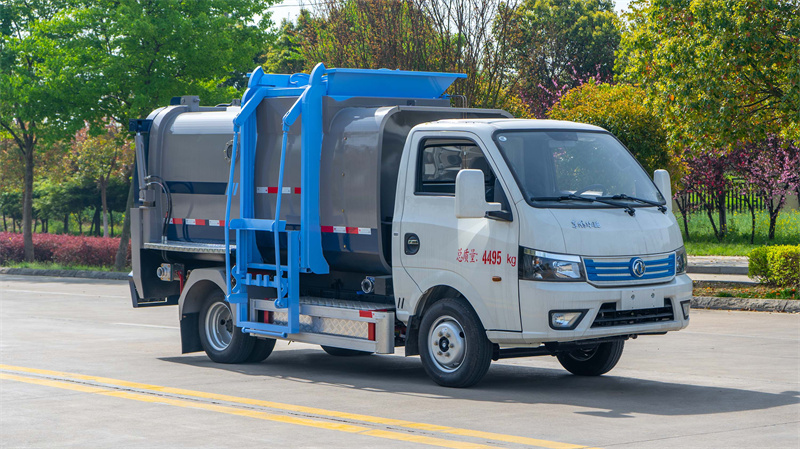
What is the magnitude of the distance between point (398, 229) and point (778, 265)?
33.7ft

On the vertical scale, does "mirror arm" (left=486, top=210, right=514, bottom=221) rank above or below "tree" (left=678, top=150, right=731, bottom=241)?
below

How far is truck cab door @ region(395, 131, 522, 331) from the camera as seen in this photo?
370 inches

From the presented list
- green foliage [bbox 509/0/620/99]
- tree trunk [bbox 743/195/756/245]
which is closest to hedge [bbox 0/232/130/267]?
tree trunk [bbox 743/195/756/245]

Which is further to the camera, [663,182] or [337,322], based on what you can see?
[337,322]

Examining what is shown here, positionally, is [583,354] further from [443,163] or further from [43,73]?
[43,73]

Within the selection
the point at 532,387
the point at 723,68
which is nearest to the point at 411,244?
the point at 532,387

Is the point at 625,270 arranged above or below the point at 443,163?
below

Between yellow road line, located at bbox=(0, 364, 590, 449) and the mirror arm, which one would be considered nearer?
yellow road line, located at bbox=(0, 364, 590, 449)

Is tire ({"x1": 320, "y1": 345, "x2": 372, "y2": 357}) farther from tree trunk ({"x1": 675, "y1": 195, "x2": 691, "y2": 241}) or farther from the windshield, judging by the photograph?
tree trunk ({"x1": 675, "y1": 195, "x2": 691, "y2": 241})

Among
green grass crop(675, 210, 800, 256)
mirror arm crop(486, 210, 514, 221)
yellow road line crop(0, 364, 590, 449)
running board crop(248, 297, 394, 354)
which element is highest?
mirror arm crop(486, 210, 514, 221)

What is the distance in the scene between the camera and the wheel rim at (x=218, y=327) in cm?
1223

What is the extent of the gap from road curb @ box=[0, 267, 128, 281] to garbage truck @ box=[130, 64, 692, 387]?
15.5 metres

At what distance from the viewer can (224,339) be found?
1230cm

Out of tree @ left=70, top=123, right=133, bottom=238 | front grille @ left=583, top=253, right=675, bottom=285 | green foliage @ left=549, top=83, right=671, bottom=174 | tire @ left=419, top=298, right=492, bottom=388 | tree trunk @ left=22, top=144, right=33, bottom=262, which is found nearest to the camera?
front grille @ left=583, top=253, right=675, bottom=285
